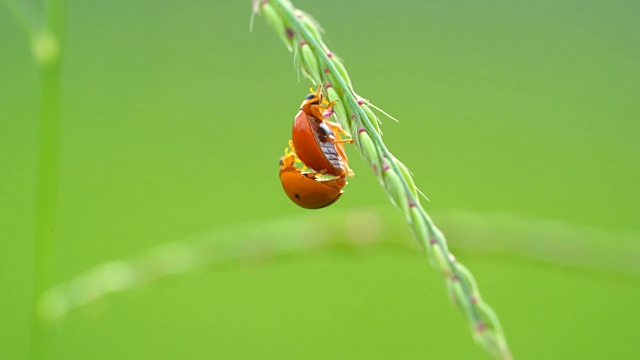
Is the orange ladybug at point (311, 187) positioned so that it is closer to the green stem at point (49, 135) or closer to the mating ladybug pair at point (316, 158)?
the mating ladybug pair at point (316, 158)

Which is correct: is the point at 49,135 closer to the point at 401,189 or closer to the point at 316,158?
the point at 316,158

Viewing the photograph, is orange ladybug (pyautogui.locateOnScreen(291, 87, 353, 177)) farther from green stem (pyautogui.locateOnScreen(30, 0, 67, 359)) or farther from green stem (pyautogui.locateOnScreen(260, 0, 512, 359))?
green stem (pyautogui.locateOnScreen(260, 0, 512, 359))

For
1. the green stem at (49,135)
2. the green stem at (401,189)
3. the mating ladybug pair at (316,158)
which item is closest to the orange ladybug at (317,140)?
the mating ladybug pair at (316,158)

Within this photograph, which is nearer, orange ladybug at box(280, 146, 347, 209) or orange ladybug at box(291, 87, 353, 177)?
orange ladybug at box(291, 87, 353, 177)

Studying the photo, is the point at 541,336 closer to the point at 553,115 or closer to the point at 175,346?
the point at 175,346

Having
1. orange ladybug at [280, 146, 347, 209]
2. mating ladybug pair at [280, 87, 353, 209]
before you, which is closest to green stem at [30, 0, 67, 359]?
mating ladybug pair at [280, 87, 353, 209]

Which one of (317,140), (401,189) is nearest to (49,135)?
(317,140)
